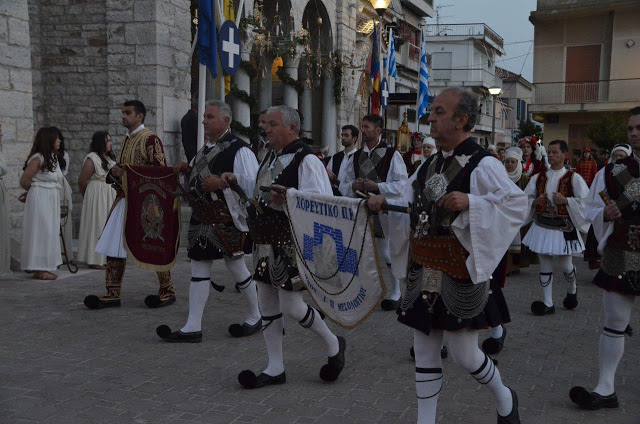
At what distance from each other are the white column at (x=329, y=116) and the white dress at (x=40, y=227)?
13138 millimetres

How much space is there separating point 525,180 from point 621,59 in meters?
24.0

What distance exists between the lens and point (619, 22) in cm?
3041

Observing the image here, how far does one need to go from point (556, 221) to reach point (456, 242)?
4.81 meters

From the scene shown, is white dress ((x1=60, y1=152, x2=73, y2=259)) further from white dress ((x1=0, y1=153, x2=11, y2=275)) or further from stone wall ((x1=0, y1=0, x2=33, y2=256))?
white dress ((x1=0, y1=153, x2=11, y2=275))

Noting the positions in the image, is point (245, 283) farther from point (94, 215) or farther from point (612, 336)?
point (94, 215)

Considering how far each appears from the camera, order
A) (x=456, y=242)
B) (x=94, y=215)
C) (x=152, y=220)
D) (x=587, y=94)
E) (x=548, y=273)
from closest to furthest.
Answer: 1. (x=456, y=242)
2. (x=152, y=220)
3. (x=548, y=273)
4. (x=94, y=215)
5. (x=587, y=94)

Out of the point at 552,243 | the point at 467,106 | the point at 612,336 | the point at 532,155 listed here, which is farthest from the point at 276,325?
the point at 532,155

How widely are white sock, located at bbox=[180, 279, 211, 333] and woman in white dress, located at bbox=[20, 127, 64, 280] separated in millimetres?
3965

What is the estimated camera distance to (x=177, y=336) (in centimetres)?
621

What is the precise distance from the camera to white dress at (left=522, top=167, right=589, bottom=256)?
7699 millimetres

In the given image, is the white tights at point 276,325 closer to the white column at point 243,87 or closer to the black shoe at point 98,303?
the black shoe at point 98,303

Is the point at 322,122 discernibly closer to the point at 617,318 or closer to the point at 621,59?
the point at 621,59

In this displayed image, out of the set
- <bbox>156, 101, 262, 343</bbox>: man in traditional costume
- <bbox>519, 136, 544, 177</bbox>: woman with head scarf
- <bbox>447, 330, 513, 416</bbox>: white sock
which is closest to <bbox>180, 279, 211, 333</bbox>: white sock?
<bbox>156, 101, 262, 343</bbox>: man in traditional costume

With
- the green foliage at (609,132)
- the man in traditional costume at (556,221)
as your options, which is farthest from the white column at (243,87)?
the green foliage at (609,132)
